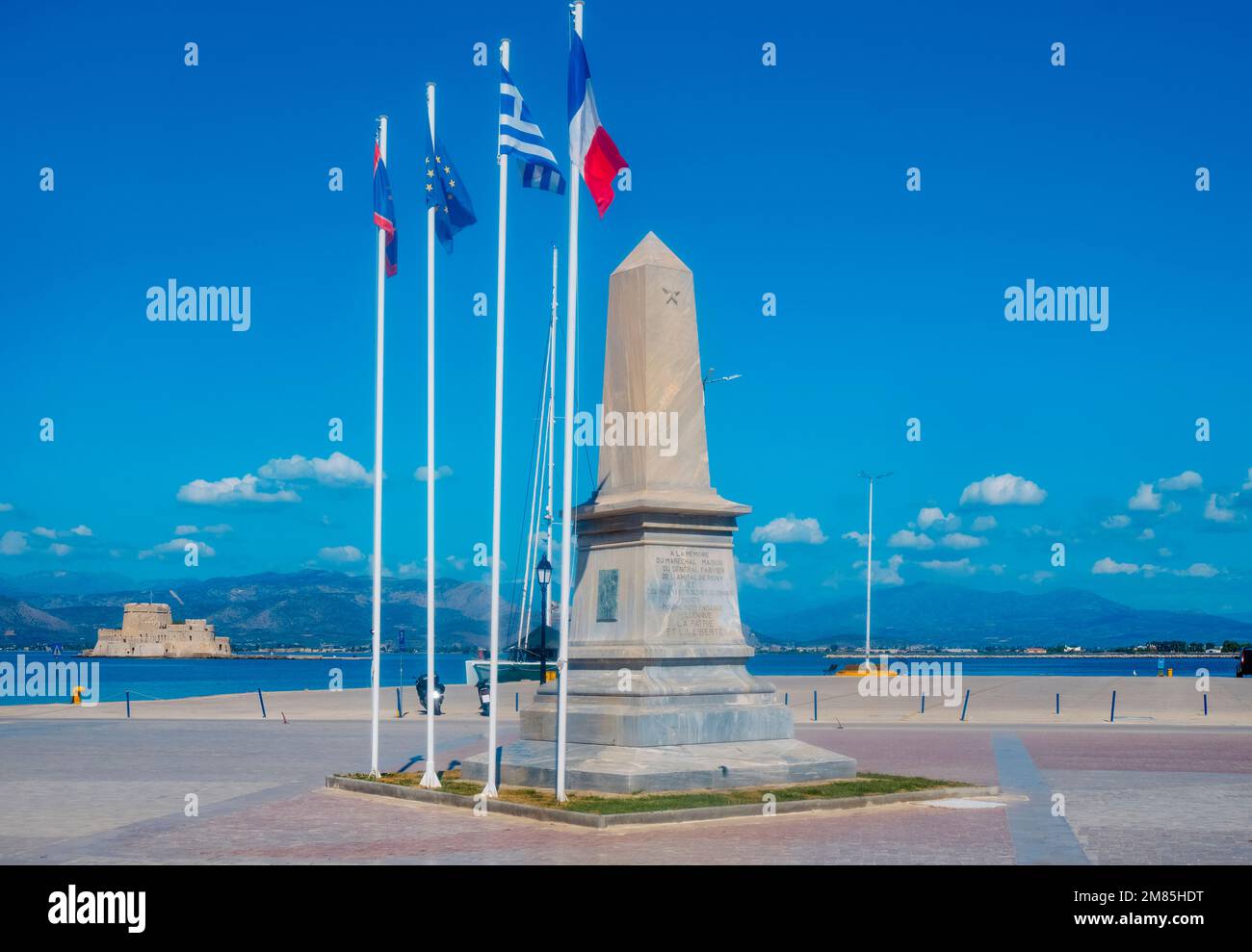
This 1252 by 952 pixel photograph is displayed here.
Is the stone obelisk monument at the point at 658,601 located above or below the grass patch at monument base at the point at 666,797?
above

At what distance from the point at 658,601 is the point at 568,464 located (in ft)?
9.33

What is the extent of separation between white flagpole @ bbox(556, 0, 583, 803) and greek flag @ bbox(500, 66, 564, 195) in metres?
0.30

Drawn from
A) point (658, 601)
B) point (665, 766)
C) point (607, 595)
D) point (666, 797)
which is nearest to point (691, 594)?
point (658, 601)

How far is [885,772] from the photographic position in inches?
766

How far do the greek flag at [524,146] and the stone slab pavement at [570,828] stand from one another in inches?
279

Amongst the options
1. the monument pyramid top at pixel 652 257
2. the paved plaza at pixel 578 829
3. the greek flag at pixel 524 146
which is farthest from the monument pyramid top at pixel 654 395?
the paved plaza at pixel 578 829

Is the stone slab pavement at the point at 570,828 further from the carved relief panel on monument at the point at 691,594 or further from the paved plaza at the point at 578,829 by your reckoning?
the carved relief panel on monument at the point at 691,594

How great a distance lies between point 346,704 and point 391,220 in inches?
1056

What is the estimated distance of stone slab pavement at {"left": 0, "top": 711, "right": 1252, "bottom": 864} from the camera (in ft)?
40.4

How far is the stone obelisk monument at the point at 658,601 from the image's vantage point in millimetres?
16609

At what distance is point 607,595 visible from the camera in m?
17.7

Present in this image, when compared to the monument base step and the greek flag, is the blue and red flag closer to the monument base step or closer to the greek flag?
the greek flag

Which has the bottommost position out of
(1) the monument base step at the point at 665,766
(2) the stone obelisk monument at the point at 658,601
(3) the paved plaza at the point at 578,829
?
(3) the paved plaza at the point at 578,829
